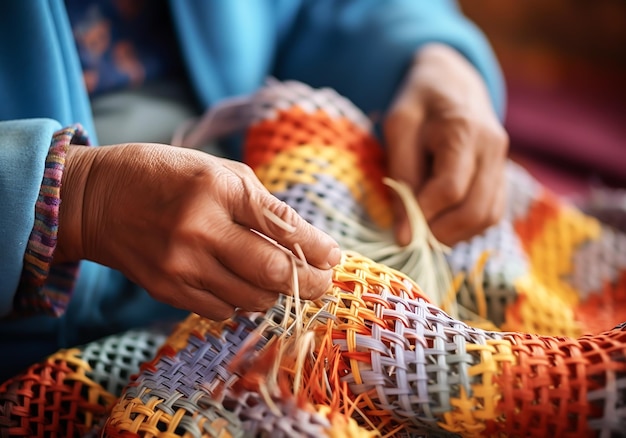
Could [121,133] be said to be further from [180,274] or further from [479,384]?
[479,384]

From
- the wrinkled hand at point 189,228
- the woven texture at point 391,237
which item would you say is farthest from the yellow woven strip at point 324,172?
the wrinkled hand at point 189,228

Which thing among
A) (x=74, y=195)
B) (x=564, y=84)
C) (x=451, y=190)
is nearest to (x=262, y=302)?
(x=74, y=195)

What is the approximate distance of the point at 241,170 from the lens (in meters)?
0.39

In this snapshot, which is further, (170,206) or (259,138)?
(259,138)

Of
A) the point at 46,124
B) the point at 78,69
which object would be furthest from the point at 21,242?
the point at 78,69

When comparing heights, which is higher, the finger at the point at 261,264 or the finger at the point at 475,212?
the finger at the point at 261,264

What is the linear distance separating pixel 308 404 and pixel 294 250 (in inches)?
3.3

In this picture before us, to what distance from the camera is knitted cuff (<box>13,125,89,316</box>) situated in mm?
398

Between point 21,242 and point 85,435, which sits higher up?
point 21,242

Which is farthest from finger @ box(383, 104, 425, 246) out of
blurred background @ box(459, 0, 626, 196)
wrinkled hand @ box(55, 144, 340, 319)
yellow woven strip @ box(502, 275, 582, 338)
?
blurred background @ box(459, 0, 626, 196)

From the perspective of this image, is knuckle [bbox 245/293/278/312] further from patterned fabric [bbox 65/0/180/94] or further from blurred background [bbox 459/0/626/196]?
blurred background [bbox 459/0/626/196]

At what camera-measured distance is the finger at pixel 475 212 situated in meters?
0.57

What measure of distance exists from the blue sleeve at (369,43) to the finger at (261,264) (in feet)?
1.38

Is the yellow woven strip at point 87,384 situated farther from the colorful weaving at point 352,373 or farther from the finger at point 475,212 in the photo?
the finger at point 475,212
